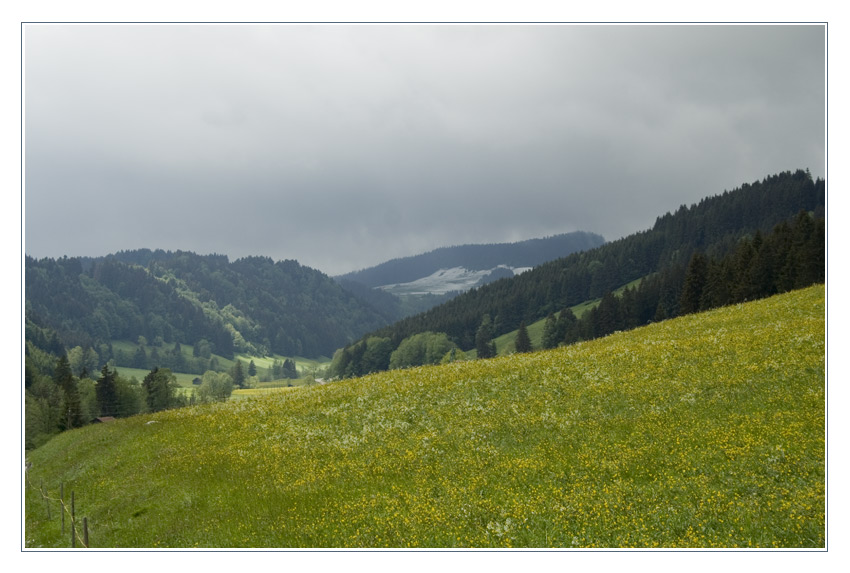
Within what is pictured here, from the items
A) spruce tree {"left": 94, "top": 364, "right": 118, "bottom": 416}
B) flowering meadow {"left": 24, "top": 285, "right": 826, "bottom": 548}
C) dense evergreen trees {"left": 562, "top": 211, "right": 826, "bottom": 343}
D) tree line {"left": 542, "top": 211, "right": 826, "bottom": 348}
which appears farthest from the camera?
spruce tree {"left": 94, "top": 364, "right": 118, "bottom": 416}

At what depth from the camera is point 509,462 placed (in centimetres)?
1730

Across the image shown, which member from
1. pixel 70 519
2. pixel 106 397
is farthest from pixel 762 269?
pixel 106 397

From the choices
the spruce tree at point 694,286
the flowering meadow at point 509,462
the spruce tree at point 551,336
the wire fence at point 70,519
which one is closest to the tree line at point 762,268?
the spruce tree at point 694,286

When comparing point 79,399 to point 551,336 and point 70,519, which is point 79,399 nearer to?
point 70,519

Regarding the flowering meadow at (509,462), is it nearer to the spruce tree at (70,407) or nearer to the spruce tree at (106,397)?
the spruce tree at (70,407)

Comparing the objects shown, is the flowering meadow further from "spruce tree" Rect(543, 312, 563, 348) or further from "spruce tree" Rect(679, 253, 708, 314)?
"spruce tree" Rect(543, 312, 563, 348)

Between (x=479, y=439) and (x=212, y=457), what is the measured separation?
11.1 metres

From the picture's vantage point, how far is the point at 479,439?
782 inches

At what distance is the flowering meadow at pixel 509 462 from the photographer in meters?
13.4

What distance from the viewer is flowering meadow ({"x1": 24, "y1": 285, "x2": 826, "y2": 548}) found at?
1344 cm

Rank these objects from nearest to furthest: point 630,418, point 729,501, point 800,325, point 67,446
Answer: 1. point 729,501
2. point 630,418
3. point 800,325
4. point 67,446

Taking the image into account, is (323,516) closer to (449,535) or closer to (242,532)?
(242,532)

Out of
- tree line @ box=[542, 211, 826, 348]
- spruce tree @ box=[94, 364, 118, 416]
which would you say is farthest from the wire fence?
spruce tree @ box=[94, 364, 118, 416]

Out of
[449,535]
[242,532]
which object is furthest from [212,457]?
[449,535]
